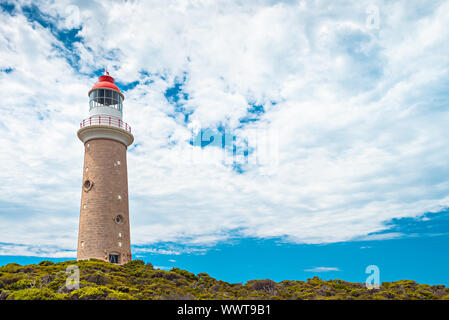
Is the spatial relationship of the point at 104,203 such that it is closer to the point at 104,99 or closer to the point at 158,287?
the point at 104,99

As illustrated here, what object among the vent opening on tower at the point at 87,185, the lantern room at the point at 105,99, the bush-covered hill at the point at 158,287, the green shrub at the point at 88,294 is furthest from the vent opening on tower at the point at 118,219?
the green shrub at the point at 88,294

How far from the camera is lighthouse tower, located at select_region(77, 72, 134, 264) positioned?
3297cm

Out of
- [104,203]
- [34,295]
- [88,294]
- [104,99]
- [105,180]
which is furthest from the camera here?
[104,99]

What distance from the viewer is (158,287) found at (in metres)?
23.7

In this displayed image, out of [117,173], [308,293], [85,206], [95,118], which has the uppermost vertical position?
[95,118]

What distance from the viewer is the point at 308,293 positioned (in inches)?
889

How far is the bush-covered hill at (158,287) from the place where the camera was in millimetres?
20000

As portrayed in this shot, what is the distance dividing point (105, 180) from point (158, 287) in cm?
1417

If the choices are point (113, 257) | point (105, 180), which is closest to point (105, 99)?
point (105, 180)
